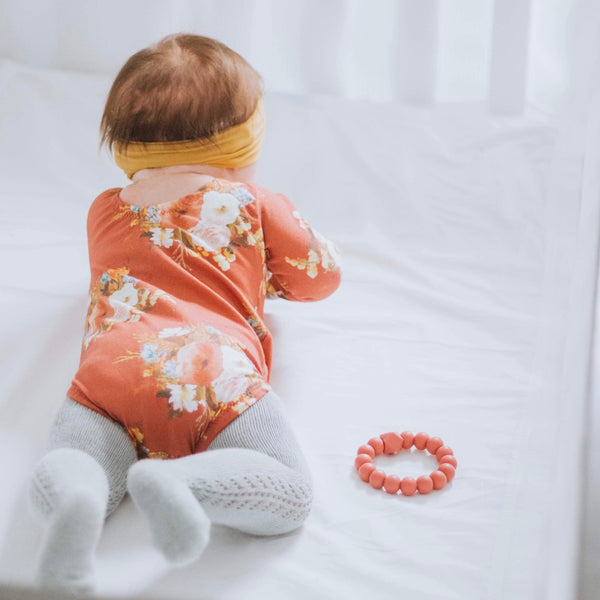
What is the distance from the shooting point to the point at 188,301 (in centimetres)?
102

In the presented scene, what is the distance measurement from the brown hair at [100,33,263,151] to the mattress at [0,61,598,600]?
0.30 metres

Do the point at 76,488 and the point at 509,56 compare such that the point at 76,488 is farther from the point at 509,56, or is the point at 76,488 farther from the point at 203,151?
the point at 509,56

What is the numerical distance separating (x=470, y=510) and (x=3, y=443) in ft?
1.65

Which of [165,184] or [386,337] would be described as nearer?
[165,184]

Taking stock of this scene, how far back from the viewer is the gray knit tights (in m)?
0.73

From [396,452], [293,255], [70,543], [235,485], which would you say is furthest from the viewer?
[293,255]

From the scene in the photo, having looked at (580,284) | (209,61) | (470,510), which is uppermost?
(209,61)

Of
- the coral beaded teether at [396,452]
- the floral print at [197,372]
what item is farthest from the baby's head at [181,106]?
the coral beaded teether at [396,452]

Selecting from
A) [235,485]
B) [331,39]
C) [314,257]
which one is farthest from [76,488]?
[331,39]

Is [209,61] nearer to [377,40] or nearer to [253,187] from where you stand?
[253,187]

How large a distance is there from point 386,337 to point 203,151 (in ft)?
1.16

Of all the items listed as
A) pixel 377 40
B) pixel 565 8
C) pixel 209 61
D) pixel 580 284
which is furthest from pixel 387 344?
pixel 565 8

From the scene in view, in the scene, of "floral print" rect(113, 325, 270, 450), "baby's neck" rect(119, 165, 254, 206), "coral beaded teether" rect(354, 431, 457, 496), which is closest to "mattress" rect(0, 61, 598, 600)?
"coral beaded teether" rect(354, 431, 457, 496)

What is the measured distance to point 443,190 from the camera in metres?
1.58
